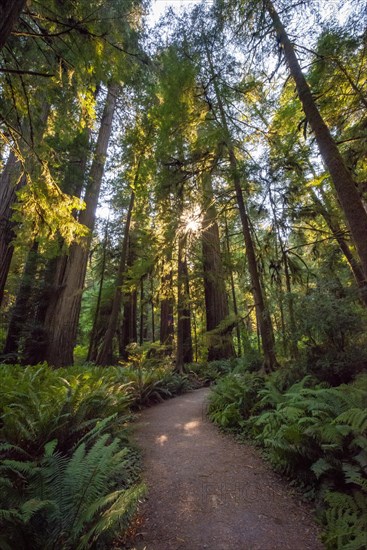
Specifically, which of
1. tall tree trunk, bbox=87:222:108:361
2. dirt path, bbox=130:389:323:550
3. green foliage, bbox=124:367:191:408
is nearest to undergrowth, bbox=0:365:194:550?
dirt path, bbox=130:389:323:550

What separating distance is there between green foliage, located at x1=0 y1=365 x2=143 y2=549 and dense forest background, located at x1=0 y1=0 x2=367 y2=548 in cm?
38

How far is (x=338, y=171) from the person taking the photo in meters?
4.18

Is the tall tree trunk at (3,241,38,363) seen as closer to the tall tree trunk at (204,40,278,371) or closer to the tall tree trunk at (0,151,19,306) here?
the tall tree trunk at (0,151,19,306)

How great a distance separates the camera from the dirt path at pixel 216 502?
7.47ft

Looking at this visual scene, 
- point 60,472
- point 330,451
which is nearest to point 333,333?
point 330,451

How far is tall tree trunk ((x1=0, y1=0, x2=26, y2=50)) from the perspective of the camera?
2.23 metres

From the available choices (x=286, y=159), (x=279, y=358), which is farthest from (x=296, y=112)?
(x=279, y=358)

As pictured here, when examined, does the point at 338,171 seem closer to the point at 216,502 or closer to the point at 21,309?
the point at 216,502

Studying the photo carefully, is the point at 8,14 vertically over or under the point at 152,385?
over

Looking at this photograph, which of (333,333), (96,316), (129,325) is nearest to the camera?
(333,333)

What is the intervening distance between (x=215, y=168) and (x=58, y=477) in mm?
7333

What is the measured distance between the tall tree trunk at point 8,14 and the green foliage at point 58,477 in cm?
366

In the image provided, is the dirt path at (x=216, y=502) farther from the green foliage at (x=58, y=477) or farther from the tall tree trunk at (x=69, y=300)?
the tall tree trunk at (x=69, y=300)

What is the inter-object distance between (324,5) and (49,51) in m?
4.82
